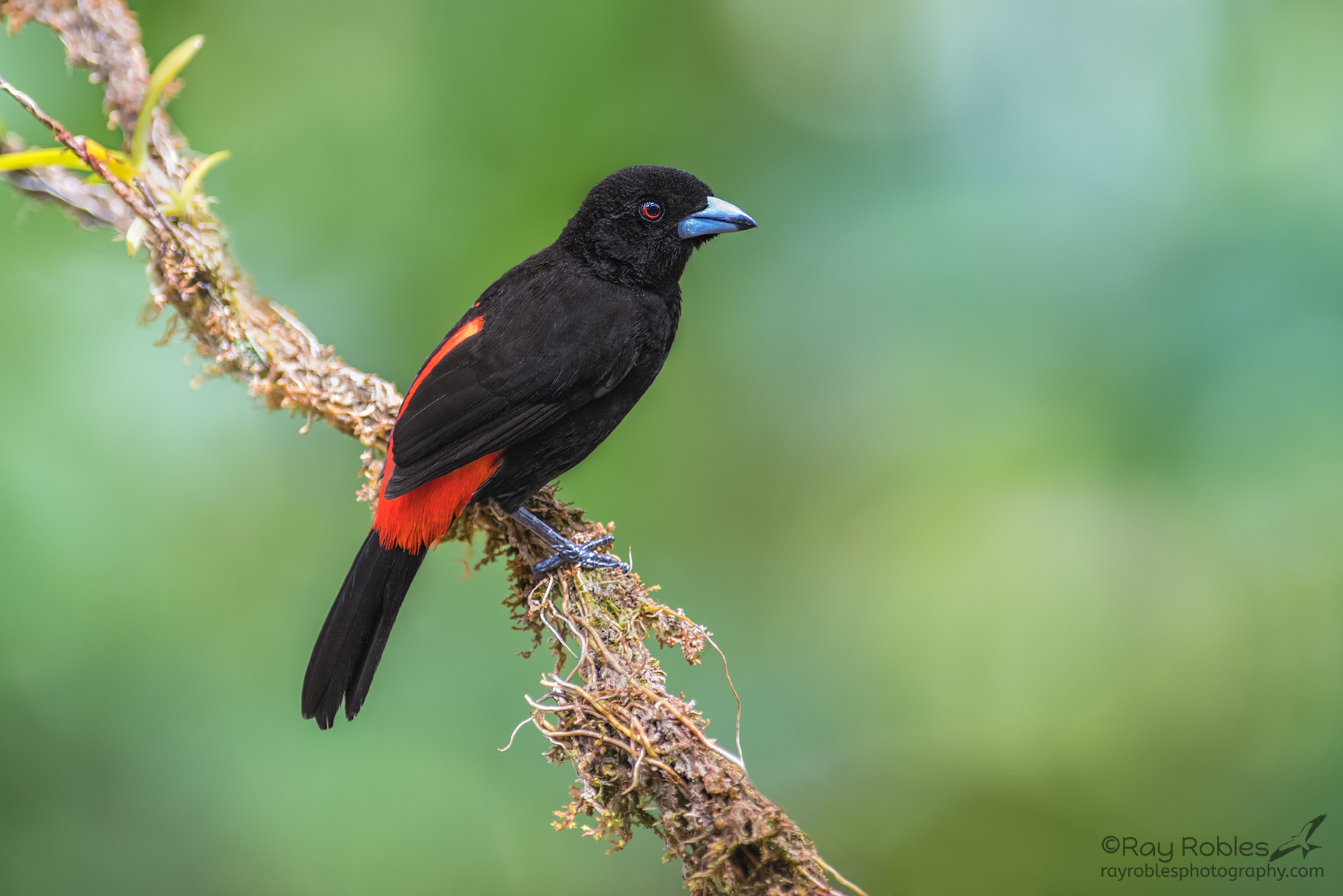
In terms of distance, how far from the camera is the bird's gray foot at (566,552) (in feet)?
6.34

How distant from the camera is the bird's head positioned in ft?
7.58

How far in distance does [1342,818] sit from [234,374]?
304 cm

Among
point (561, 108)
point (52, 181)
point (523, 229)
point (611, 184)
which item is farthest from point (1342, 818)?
point (52, 181)

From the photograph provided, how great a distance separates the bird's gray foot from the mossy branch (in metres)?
0.03

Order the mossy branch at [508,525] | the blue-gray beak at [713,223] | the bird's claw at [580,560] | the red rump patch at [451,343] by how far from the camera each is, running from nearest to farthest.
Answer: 1. the mossy branch at [508,525]
2. the bird's claw at [580,560]
3. the red rump patch at [451,343]
4. the blue-gray beak at [713,223]

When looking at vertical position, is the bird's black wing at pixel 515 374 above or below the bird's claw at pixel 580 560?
above

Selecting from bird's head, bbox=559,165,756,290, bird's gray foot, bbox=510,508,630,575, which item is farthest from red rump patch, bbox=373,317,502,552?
bird's head, bbox=559,165,756,290

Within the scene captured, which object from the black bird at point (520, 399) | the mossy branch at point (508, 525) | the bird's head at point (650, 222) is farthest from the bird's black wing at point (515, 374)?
the mossy branch at point (508, 525)

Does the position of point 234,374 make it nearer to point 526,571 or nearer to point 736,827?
point 526,571

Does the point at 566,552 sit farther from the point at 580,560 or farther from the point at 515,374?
the point at 515,374

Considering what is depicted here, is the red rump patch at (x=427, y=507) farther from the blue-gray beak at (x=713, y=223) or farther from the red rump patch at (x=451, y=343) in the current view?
the blue-gray beak at (x=713, y=223)

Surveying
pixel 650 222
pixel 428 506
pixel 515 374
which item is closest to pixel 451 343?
pixel 515 374

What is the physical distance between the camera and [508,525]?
2.19 metres

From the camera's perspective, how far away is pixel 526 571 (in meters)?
2.12
